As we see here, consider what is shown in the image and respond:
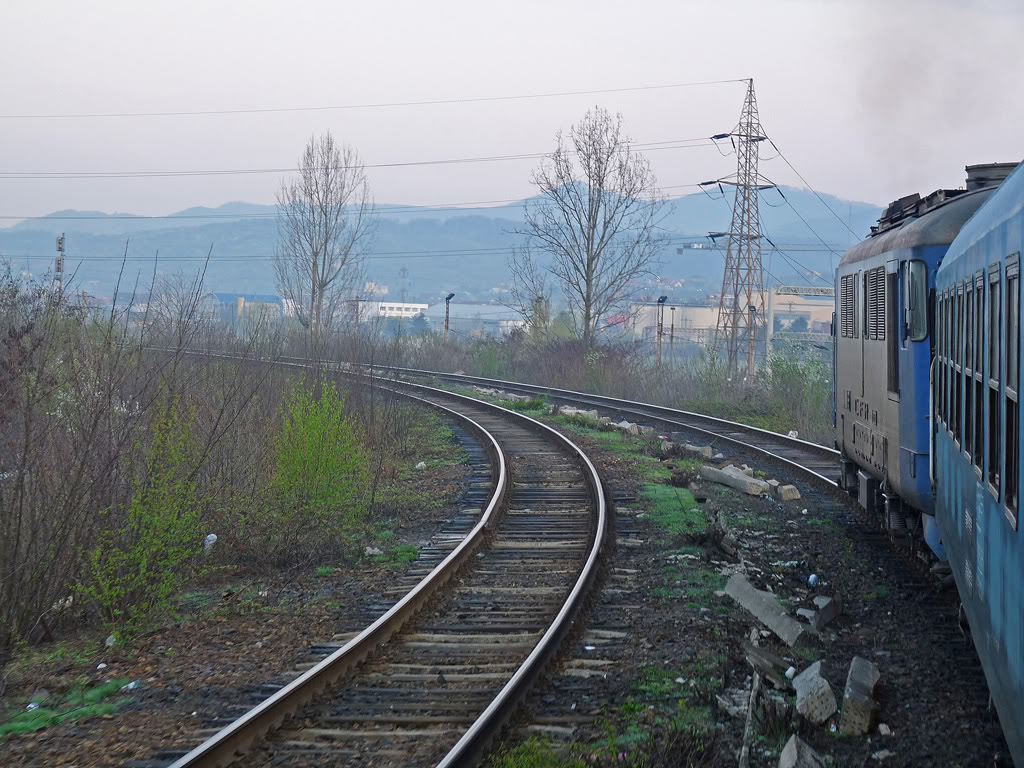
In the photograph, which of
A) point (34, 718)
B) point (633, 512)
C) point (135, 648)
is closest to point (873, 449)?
point (633, 512)

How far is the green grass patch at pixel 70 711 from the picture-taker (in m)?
5.96

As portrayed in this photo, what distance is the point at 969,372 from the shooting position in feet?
18.7

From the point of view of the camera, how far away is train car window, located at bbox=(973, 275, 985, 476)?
16.6 feet

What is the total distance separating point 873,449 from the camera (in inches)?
415

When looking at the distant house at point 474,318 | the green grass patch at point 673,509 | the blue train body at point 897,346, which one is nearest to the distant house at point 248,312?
the green grass patch at point 673,509

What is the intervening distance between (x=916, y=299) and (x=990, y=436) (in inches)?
166

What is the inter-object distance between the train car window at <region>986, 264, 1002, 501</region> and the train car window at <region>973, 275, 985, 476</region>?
0.85 feet

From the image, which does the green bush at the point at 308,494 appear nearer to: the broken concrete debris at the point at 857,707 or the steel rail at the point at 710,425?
the broken concrete debris at the point at 857,707

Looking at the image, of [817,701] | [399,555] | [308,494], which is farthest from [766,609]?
[308,494]

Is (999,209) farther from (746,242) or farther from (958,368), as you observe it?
(746,242)

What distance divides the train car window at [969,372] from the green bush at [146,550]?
5791 millimetres

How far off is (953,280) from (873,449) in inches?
161

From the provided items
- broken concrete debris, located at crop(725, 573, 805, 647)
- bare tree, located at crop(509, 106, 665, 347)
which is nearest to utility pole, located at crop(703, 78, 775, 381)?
bare tree, located at crop(509, 106, 665, 347)

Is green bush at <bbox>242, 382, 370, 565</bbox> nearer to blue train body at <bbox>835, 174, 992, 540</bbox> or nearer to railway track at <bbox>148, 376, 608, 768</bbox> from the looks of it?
railway track at <bbox>148, 376, 608, 768</bbox>
